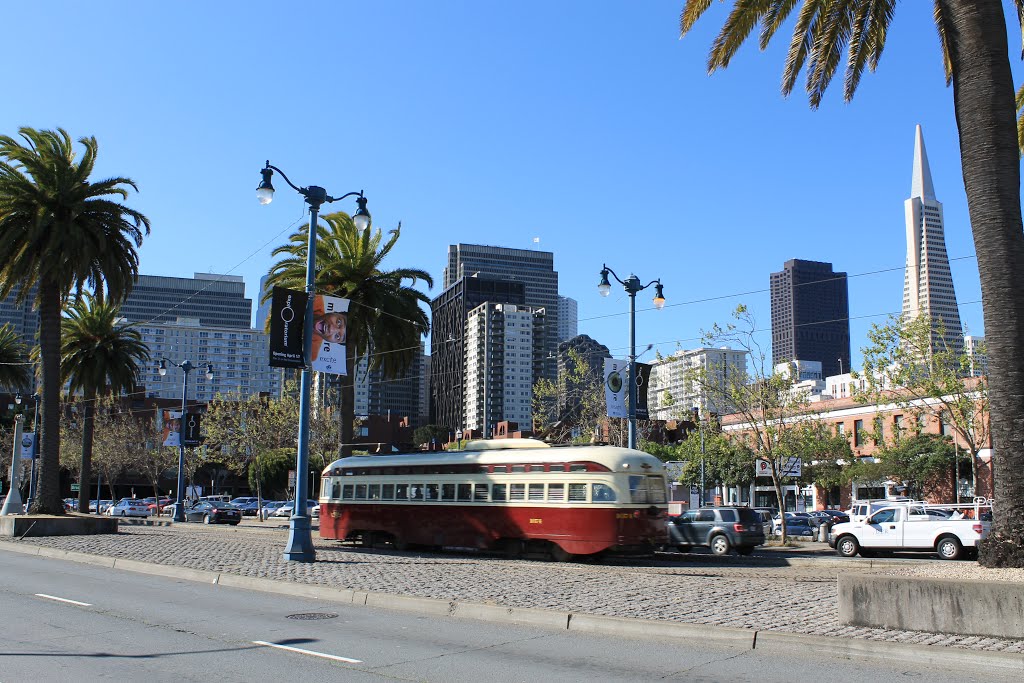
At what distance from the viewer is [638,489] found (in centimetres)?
2420

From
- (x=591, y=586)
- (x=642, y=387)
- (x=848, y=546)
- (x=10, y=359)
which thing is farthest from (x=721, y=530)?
(x=10, y=359)

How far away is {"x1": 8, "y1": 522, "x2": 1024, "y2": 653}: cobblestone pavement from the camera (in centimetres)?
1202

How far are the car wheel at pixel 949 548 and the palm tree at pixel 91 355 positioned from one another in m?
41.6

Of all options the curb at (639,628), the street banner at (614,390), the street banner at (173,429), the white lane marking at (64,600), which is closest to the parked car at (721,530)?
the street banner at (614,390)

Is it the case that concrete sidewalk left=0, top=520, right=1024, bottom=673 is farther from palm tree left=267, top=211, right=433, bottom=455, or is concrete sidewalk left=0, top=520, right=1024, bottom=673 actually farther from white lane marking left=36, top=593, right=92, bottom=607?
palm tree left=267, top=211, right=433, bottom=455

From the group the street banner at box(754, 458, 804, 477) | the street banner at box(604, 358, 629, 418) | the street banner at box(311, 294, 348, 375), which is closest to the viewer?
the street banner at box(311, 294, 348, 375)

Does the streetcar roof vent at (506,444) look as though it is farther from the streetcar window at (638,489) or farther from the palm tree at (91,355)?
the palm tree at (91,355)

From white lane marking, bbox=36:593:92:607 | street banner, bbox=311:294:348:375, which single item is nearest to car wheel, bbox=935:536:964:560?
street banner, bbox=311:294:348:375

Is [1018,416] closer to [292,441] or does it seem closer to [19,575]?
[19,575]

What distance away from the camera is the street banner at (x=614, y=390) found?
2977 centimetres

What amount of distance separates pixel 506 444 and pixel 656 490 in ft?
17.0

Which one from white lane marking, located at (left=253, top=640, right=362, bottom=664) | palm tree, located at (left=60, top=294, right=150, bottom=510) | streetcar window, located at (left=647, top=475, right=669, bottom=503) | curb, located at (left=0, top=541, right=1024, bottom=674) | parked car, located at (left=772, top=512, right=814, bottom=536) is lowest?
parked car, located at (left=772, top=512, right=814, bottom=536)

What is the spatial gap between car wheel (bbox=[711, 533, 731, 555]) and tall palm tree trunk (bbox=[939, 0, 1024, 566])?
17.8m

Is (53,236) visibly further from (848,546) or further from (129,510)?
(129,510)
